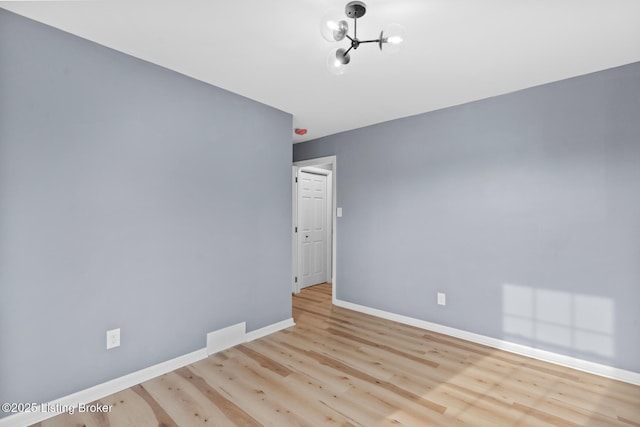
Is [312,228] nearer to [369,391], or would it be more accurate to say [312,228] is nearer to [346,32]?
[369,391]

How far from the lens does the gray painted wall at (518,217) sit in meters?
2.46

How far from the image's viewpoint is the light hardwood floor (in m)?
1.95

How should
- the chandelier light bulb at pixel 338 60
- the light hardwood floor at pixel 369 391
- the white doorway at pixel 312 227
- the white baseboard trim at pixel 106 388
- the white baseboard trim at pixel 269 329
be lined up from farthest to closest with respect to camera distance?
the white doorway at pixel 312 227
the white baseboard trim at pixel 269 329
the light hardwood floor at pixel 369 391
the white baseboard trim at pixel 106 388
the chandelier light bulb at pixel 338 60

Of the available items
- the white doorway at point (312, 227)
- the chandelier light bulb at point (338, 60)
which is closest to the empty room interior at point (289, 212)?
the chandelier light bulb at point (338, 60)

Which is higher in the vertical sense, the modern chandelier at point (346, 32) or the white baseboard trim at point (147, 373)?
the modern chandelier at point (346, 32)

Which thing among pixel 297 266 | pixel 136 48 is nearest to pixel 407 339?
pixel 297 266

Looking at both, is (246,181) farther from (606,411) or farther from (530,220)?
(606,411)

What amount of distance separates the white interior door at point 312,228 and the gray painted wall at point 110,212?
2015mm

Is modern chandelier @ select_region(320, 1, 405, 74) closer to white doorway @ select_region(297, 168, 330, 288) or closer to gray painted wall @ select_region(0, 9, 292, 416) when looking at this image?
gray painted wall @ select_region(0, 9, 292, 416)

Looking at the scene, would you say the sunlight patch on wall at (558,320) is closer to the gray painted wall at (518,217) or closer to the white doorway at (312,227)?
the gray painted wall at (518,217)

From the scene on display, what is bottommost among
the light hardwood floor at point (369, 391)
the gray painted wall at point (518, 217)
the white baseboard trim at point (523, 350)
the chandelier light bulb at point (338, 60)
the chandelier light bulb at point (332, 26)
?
the light hardwood floor at point (369, 391)

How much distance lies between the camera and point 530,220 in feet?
9.34

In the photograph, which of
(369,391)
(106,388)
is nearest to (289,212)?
(369,391)

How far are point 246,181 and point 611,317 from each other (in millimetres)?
3349
